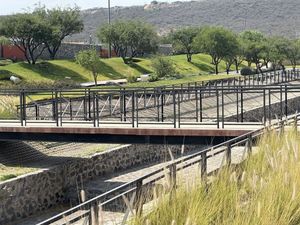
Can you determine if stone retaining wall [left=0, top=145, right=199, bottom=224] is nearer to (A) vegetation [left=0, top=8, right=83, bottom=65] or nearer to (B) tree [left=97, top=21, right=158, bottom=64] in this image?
(A) vegetation [left=0, top=8, right=83, bottom=65]

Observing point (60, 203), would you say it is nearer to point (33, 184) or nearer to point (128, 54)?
point (33, 184)

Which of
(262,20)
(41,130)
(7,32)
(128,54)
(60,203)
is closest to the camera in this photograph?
(41,130)

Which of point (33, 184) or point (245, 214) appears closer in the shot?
point (245, 214)

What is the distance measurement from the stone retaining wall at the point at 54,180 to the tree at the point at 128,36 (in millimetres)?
40555

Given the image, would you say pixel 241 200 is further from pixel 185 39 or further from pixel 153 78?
pixel 185 39

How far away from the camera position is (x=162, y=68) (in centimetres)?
5247

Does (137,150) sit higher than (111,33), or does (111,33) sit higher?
(111,33)

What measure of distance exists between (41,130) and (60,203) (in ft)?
9.42

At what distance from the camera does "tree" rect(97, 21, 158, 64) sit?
64688 mm

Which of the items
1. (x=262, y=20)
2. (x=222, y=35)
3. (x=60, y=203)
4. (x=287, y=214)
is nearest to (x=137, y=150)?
(x=60, y=203)

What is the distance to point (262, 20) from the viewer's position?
194 m

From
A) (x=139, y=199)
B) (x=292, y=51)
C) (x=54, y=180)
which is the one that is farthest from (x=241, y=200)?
(x=292, y=51)

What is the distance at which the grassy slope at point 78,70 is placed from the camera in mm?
47375

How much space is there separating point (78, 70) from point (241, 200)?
1821 inches
